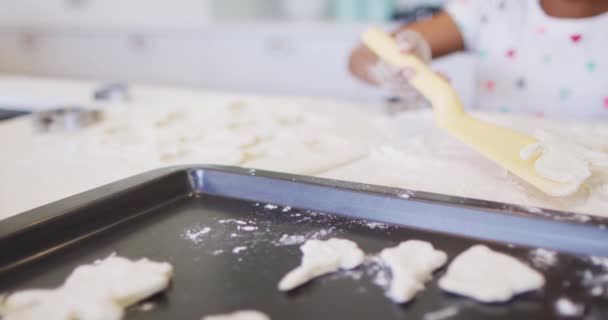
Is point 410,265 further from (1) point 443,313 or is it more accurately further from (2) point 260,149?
(2) point 260,149

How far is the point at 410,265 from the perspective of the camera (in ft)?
1.60

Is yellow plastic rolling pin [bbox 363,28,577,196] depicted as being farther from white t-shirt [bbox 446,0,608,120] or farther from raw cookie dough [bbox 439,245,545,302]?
white t-shirt [bbox 446,0,608,120]

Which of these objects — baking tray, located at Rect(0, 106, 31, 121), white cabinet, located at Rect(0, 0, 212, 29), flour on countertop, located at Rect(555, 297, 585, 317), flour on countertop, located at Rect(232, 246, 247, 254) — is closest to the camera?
flour on countertop, located at Rect(555, 297, 585, 317)

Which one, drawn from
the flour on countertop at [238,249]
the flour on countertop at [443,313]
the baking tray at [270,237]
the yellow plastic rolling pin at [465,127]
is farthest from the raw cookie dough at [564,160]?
the flour on countertop at [238,249]

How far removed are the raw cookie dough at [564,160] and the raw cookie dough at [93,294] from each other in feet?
1.37

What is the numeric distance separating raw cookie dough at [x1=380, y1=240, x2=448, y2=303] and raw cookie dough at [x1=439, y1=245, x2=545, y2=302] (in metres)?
0.02

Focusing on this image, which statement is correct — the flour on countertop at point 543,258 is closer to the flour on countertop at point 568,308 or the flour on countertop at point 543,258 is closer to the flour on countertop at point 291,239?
the flour on countertop at point 568,308

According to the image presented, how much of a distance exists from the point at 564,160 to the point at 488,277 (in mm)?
226

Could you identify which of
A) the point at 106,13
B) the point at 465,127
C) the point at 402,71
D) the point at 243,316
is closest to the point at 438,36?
the point at 402,71

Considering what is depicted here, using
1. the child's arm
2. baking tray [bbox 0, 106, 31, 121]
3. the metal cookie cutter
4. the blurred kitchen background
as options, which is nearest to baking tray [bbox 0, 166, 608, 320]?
the metal cookie cutter

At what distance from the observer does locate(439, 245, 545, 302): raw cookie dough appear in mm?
446

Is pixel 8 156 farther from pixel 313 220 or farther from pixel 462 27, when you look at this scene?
pixel 462 27

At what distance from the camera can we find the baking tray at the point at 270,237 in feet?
1.50

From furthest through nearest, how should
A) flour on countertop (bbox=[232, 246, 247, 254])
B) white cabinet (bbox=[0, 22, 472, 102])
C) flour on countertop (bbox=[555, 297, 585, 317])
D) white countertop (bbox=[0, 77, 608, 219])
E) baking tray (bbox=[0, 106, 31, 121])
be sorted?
1. white cabinet (bbox=[0, 22, 472, 102])
2. baking tray (bbox=[0, 106, 31, 121])
3. white countertop (bbox=[0, 77, 608, 219])
4. flour on countertop (bbox=[232, 246, 247, 254])
5. flour on countertop (bbox=[555, 297, 585, 317])
